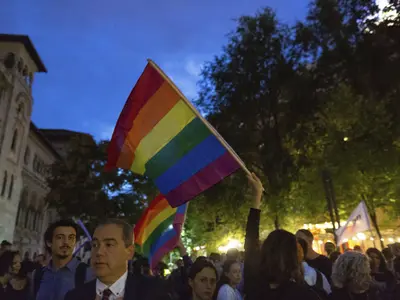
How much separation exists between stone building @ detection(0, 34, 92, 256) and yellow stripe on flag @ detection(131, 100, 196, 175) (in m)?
28.3

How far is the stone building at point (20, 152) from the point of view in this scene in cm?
3034

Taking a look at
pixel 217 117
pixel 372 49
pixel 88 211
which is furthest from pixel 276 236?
pixel 88 211

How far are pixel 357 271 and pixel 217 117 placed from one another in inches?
904

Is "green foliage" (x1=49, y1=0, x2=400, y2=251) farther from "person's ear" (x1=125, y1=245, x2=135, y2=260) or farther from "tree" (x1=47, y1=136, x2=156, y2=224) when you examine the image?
"person's ear" (x1=125, y1=245, x2=135, y2=260)

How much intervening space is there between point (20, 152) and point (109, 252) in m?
35.1

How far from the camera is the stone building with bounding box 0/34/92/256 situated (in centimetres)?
3034

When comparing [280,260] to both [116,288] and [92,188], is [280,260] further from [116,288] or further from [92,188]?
[92,188]

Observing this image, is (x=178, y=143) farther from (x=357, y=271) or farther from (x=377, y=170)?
(x=377, y=170)

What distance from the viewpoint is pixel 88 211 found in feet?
102

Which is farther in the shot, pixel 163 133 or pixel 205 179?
pixel 163 133

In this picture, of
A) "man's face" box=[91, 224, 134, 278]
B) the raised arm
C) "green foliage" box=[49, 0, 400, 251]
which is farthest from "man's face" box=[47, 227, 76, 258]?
"green foliage" box=[49, 0, 400, 251]

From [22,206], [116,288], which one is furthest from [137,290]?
[22,206]

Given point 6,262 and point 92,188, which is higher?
point 92,188

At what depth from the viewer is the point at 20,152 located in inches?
1339
